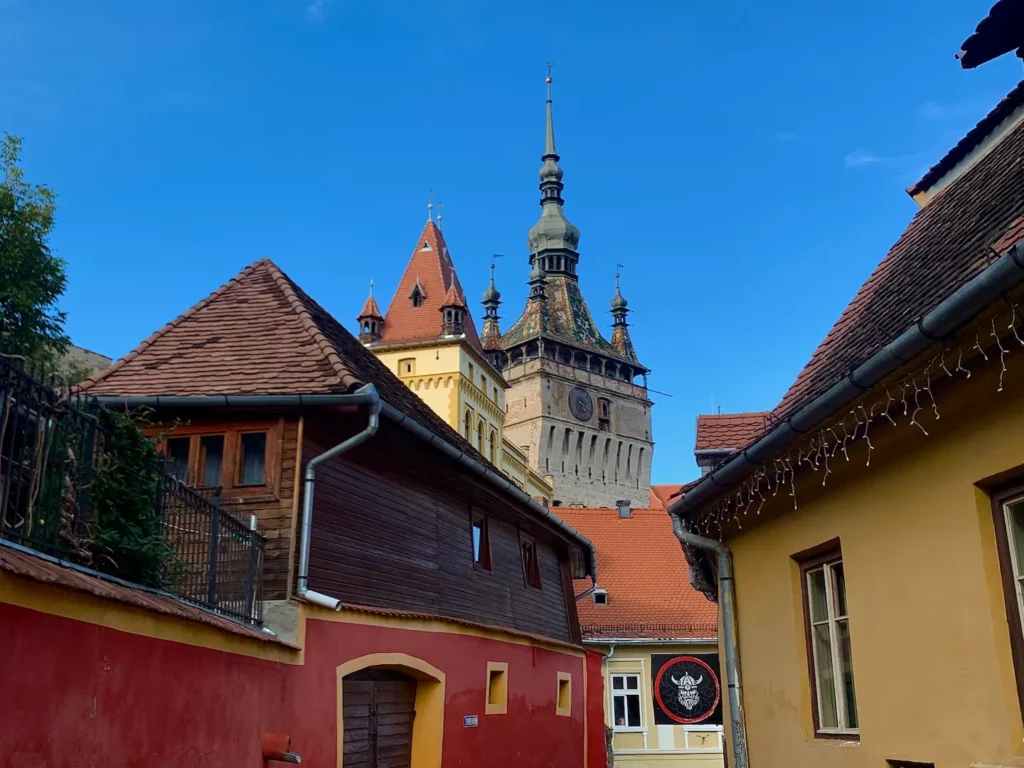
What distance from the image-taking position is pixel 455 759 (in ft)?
44.0

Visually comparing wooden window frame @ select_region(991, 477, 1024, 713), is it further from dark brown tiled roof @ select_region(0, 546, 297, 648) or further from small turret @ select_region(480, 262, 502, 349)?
small turret @ select_region(480, 262, 502, 349)

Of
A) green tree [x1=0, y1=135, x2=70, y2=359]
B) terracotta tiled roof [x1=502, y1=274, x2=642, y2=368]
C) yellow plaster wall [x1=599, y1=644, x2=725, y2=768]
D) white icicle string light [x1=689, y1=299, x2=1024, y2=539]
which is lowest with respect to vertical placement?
yellow plaster wall [x1=599, y1=644, x2=725, y2=768]

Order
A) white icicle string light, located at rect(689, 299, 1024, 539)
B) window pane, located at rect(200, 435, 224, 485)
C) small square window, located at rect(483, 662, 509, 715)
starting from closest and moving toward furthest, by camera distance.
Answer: white icicle string light, located at rect(689, 299, 1024, 539)
window pane, located at rect(200, 435, 224, 485)
small square window, located at rect(483, 662, 509, 715)

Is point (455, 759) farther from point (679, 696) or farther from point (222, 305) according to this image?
point (679, 696)

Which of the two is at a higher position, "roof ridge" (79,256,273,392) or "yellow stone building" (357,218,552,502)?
"yellow stone building" (357,218,552,502)

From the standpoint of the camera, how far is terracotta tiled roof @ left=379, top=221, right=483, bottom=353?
62844mm

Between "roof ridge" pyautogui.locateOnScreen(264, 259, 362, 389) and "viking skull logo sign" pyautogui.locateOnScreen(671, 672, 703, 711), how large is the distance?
18565 millimetres

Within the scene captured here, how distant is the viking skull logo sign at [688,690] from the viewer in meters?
28.3

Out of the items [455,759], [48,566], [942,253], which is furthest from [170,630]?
[455,759]

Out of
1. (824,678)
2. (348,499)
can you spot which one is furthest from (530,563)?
(824,678)

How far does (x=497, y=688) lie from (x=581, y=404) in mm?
73972

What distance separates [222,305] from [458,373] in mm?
47989

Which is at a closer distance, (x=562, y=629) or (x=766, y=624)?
(x=766, y=624)

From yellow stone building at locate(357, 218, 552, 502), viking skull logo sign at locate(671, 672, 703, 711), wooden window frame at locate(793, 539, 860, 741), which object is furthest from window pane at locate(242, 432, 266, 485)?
yellow stone building at locate(357, 218, 552, 502)
